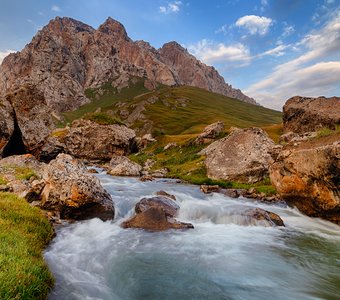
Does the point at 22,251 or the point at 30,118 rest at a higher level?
the point at 30,118

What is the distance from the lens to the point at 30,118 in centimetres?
4503

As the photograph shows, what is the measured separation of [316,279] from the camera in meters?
13.2

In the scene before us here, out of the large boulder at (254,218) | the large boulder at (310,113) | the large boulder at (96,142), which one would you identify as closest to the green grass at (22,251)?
the large boulder at (254,218)

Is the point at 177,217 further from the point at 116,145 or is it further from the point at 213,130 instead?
the point at 116,145

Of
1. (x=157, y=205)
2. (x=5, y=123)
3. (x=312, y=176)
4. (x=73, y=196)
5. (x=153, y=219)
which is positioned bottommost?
(x=153, y=219)

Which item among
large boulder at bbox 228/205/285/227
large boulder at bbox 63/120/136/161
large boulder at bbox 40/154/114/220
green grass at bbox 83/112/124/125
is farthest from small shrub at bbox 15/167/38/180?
green grass at bbox 83/112/124/125

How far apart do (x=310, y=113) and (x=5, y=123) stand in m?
41.8

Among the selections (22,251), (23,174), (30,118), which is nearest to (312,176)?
(22,251)

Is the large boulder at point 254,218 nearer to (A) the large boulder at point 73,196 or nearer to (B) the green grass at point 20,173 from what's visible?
(A) the large boulder at point 73,196

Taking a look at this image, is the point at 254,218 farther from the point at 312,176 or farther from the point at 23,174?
the point at 23,174

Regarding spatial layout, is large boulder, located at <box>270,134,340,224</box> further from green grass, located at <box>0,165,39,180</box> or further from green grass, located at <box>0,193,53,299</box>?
green grass, located at <box>0,165,39,180</box>

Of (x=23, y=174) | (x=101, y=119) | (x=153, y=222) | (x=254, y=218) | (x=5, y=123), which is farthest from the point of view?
(x=101, y=119)

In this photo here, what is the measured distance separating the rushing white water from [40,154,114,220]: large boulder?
2.77 feet

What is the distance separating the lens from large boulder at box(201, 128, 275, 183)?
3722 cm
